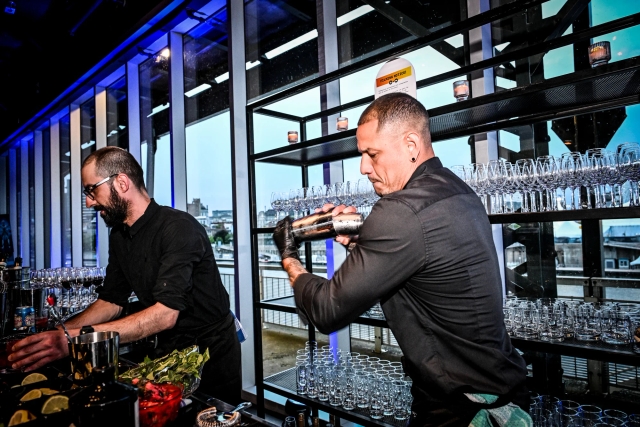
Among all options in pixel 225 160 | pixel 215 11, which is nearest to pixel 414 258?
pixel 225 160

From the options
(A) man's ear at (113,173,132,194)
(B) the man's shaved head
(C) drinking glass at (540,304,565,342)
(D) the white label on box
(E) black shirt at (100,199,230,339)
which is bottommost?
(C) drinking glass at (540,304,565,342)

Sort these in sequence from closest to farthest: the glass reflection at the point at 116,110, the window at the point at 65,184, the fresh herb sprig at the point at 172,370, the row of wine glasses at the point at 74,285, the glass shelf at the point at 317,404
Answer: the fresh herb sprig at the point at 172,370 < the glass shelf at the point at 317,404 < the row of wine glasses at the point at 74,285 < the glass reflection at the point at 116,110 < the window at the point at 65,184

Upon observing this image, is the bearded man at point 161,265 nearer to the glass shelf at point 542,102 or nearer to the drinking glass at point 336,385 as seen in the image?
the drinking glass at point 336,385

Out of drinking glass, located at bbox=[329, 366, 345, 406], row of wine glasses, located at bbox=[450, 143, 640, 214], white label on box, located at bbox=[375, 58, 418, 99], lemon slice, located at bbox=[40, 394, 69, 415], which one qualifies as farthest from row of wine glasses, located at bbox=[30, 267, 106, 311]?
row of wine glasses, located at bbox=[450, 143, 640, 214]

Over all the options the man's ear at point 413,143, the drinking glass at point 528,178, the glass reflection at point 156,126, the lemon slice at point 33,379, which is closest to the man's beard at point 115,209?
the lemon slice at point 33,379

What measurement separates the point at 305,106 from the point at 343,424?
8.41ft

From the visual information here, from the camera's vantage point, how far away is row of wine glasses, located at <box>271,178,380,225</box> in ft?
8.06

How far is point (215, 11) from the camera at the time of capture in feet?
13.9

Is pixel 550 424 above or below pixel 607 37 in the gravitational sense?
below

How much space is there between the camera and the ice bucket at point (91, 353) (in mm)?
1119

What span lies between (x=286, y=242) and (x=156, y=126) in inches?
173

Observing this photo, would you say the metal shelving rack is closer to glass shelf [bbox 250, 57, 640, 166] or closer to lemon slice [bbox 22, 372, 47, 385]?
glass shelf [bbox 250, 57, 640, 166]

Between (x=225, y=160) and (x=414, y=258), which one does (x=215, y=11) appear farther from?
(x=414, y=258)

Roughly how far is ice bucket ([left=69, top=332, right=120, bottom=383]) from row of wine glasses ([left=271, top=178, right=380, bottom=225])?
1607 millimetres
